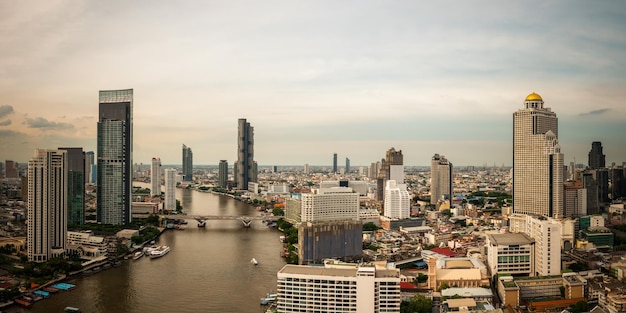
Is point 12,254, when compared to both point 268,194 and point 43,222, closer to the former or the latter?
point 43,222

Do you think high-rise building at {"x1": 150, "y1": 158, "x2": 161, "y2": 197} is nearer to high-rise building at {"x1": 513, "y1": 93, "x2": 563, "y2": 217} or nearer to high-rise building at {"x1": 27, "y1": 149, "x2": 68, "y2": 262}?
high-rise building at {"x1": 27, "y1": 149, "x2": 68, "y2": 262}

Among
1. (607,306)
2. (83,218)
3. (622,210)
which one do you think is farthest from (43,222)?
(622,210)

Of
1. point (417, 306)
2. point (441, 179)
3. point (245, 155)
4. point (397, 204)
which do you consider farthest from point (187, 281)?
point (245, 155)

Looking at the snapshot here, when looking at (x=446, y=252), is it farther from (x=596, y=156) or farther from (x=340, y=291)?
Answer: (x=340, y=291)

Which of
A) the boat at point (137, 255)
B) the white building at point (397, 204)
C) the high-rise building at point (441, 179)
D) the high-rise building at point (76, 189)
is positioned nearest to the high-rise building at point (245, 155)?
the high-rise building at point (441, 179)

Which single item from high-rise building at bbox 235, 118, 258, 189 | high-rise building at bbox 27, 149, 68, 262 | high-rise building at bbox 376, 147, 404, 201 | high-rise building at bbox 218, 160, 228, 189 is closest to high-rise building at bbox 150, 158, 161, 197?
high-rise building at bbox 235, 118, 258, 189

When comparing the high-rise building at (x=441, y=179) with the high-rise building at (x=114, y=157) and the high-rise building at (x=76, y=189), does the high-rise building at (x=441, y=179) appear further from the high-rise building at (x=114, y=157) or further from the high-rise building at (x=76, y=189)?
the high-rise building at (x=76, y=189)
